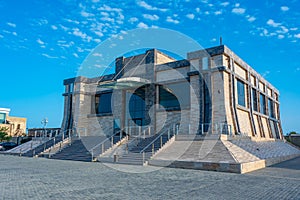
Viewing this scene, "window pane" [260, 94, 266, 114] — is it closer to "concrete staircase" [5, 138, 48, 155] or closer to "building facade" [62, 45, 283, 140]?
"building facade" [62, 45, 283, 140]

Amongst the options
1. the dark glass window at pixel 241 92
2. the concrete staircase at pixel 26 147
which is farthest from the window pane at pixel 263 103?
the concrete staircase at pixel 26 147

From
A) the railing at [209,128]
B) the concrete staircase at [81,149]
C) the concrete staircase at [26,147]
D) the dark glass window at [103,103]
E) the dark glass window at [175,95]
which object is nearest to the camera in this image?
the concrete staircase at [81,149]

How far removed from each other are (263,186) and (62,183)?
6695mm

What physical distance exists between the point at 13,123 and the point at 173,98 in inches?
1847

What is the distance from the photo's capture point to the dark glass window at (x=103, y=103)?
26666 millimetres

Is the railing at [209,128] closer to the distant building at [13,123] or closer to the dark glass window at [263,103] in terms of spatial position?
the dark glass window at [263,103]

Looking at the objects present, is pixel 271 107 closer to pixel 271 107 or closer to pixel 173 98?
pixel 271 107

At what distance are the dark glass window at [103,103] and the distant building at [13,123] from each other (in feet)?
109

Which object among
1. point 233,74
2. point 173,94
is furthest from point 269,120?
point 173,94

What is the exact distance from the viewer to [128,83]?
22.2 meters

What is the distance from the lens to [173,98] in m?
21.6

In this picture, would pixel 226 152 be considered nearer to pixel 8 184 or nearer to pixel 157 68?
pixel 8 184

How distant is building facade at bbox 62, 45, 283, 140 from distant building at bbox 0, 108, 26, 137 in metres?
30.2

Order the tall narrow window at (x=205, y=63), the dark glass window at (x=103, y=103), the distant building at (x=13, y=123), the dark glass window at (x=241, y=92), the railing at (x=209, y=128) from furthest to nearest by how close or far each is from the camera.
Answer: the distant building at (x=13, y=123) → the dark glass window at (x=103, y=103) → the dark glass window at (x=241, y=92) → the tall narrow window at (x=205, y=63) → the railing at (x=209, y=128)
